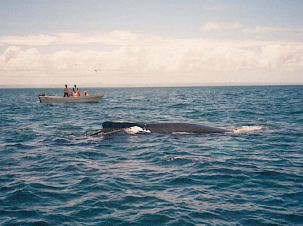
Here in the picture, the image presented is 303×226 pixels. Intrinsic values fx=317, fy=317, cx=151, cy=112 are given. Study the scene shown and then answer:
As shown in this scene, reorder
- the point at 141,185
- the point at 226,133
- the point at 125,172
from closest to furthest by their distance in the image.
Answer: the point at 141,185, the point at 125,172, the point at 226,133

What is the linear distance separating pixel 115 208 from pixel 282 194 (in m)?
4.86

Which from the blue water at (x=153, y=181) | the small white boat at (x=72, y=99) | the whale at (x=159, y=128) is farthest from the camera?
the small white boat at (x=72, y=99)

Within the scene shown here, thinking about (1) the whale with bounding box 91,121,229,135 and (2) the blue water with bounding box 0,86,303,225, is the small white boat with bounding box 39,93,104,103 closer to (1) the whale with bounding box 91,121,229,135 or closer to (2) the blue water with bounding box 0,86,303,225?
(1) the whale with bounding box 91,121,229,135

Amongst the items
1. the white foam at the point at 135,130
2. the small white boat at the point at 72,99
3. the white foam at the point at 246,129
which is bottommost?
the white foam at the point at 246,129

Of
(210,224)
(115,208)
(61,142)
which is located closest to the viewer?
(210,224)

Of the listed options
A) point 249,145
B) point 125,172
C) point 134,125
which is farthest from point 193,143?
point 125,172

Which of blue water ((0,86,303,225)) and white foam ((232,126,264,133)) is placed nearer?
blue water ((0,86,303,225))

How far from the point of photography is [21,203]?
8.90 m

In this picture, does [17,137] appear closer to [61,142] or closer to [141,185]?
[61,142]

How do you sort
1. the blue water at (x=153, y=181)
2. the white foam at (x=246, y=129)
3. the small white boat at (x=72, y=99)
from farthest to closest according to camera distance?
the small white boat at (x=72, y=99)
the white foam at (x=246, y=129)
the blue water at (x=153, y=181)

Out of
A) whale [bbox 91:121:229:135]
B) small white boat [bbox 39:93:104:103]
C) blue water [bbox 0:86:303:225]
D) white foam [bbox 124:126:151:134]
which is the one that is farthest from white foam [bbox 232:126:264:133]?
small white boat [bbox 39:93:104:103]

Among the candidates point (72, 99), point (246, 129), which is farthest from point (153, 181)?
point (72, 99)

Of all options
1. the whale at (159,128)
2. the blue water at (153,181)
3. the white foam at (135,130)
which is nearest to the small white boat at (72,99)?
the whale at (159,128)

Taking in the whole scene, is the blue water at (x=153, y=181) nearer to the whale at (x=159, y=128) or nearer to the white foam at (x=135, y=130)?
the whale at (x=159, y=128)
